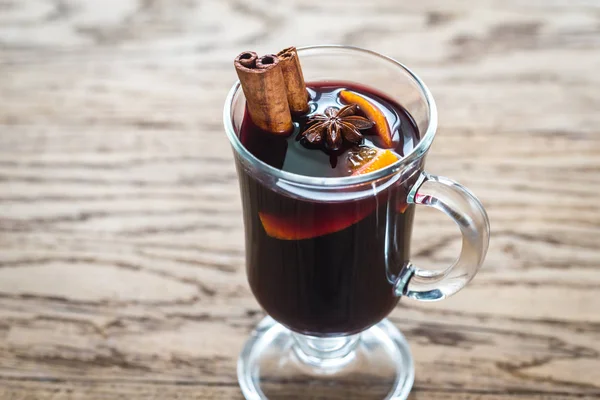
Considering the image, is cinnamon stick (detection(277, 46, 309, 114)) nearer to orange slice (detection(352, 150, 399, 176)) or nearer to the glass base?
orange slice (detection(352, 150, 399, 176))

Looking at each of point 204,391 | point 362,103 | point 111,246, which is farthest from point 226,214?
point 362,103

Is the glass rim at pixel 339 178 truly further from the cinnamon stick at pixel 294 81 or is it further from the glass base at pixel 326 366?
the glass base at pixel 326 366

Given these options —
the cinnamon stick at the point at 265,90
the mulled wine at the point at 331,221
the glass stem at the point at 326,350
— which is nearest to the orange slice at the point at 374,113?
the mulled wine at the point at 331,221

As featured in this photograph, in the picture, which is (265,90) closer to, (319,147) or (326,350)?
(319,147)

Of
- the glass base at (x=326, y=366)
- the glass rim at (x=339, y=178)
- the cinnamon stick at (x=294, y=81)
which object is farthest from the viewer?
the glass base at (x=326, y=366)

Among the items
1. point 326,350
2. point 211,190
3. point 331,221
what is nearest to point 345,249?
point 331,221

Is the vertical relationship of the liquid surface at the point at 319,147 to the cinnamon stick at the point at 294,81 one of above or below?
below

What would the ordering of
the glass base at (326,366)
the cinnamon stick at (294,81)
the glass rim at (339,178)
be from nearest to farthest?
the glass rim at (339,178), the cinnamon stick at (294,81), the glass base at (326,366)
